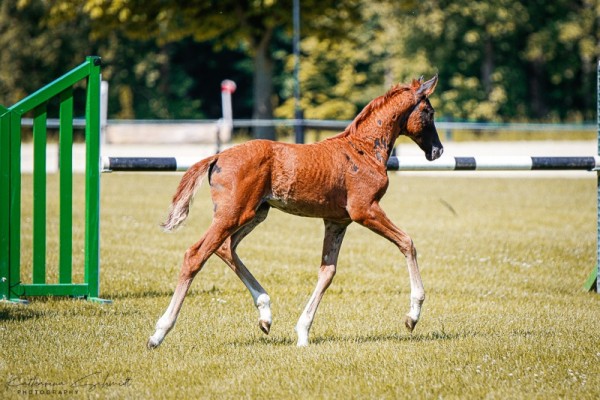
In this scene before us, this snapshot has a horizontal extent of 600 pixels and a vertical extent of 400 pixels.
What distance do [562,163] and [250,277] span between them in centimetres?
390

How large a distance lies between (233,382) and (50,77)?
144 feet

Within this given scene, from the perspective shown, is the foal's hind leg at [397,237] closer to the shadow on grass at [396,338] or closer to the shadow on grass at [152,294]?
the shadow on grass at [396,338]

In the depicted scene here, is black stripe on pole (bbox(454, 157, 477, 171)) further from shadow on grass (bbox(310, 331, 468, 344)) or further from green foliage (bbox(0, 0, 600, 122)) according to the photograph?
green foliage (bbox(0, 0, 600, 122))

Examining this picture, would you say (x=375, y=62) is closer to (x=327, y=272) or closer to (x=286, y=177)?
(x=327, y=272)

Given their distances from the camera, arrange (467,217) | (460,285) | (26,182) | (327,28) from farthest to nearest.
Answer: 1. (327,28)
2. (26,182)
3. (467,217)
4. (460,285)

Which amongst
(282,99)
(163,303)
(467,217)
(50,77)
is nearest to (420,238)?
(467,217)

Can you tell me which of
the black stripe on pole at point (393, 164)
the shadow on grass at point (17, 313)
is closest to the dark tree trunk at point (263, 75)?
the black stripe on pole at point (393, 164)

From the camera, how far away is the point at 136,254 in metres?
11.9

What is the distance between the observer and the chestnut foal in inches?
247

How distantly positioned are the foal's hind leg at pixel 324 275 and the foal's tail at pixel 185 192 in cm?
105

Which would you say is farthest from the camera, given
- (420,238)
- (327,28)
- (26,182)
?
(327,28)

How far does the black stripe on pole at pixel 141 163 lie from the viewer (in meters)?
8.15

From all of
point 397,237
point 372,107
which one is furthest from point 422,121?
point 397,237

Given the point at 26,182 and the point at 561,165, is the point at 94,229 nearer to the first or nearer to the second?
the point at 561,165
